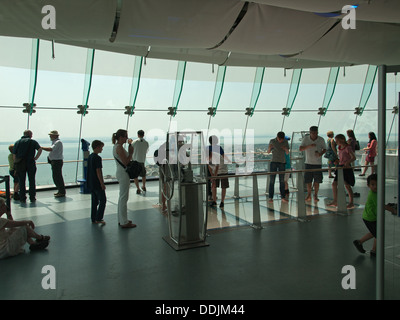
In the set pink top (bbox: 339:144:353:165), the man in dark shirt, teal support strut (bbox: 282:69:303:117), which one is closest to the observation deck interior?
pink top (bbox: 339:144:353:165)

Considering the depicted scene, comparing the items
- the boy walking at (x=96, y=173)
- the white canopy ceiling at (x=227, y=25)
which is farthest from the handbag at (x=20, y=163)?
the white canopy ceiling at (x=227, y=25)

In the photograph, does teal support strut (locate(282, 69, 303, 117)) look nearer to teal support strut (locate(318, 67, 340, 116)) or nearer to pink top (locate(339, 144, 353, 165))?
teal support strut (locate(318, 67, 340, 116))

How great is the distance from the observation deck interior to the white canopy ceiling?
2.17 m

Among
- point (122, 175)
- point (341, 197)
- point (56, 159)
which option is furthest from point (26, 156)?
point (341, 197)

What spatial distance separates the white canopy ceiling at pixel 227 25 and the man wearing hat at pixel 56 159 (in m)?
4.18

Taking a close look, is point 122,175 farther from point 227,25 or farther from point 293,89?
point 293,89

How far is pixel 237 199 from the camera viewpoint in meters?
7.21

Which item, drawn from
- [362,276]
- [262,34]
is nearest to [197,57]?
[262,34]

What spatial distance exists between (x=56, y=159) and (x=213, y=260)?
5570 millimetres

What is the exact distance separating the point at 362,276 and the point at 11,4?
15.0 ft

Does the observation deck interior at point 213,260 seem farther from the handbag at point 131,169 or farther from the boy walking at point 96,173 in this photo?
the handbag at point 131,169

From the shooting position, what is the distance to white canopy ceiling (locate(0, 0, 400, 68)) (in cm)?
362

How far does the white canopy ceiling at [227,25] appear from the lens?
11.9 feet

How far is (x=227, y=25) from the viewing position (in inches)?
179
